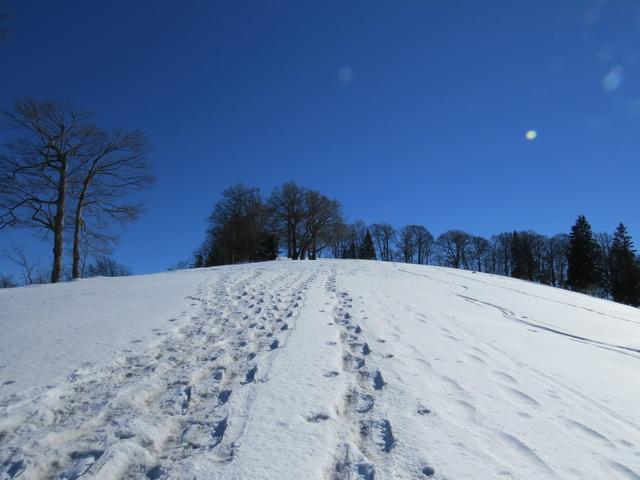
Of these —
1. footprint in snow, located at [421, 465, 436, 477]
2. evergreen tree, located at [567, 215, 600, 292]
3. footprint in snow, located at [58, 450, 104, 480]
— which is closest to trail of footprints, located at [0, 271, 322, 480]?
footprint in snow, located at [58, 450, 104, 480]

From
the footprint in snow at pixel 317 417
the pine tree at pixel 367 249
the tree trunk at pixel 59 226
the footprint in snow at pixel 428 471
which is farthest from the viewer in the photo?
the pine tree at pixel 367 249

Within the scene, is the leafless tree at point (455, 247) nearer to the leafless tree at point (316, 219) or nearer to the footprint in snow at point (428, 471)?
the leafless tree at point (316, 219)

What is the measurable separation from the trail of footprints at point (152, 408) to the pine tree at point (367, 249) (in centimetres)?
5801

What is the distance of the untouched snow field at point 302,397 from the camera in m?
2.10

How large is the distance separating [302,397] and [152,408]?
1.28 m

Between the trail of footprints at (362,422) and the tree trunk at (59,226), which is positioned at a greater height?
the tree trunk at (59,226)

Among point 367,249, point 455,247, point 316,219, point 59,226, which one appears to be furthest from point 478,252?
point 59,226

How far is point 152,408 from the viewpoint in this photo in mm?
2717

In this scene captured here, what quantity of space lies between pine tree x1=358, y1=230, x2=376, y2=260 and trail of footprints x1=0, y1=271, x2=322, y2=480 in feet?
190

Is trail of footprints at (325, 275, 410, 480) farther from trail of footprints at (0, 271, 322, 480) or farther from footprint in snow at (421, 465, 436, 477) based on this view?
trail of footprints at (0, 271, 322, 480)

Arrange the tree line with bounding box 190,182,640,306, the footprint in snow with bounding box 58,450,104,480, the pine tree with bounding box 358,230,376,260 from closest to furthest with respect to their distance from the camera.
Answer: the footprint in snow with bounding box 58,450,104,480, the tree line with bounding box 190,182,640,306, the pine tree with bounding box 358,230,376,260

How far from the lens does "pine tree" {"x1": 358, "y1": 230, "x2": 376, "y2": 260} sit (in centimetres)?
6213

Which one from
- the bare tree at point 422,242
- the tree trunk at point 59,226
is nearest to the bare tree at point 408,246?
the bare tree at point 422,242

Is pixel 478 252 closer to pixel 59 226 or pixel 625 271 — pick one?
pixel 625 271
